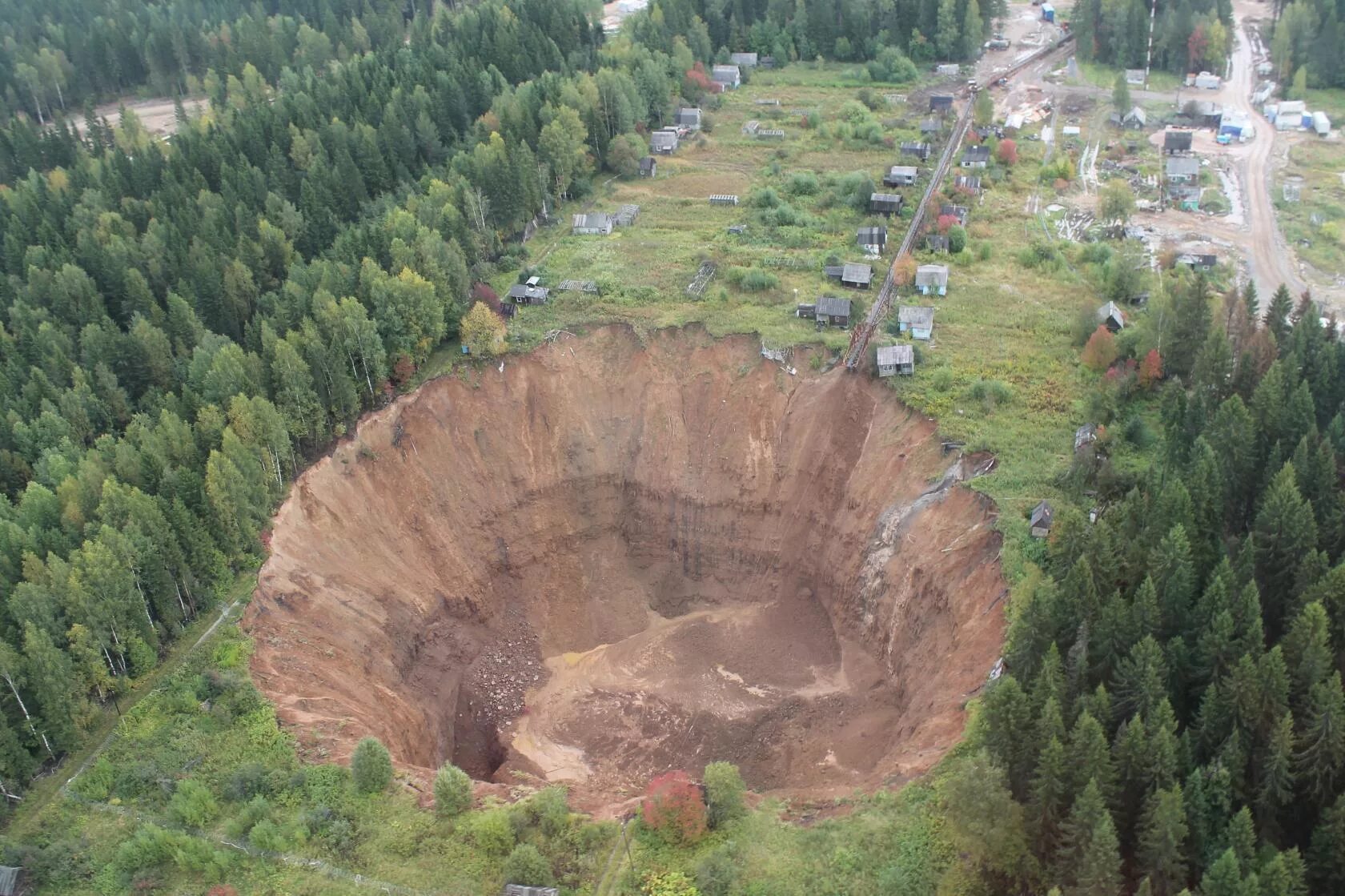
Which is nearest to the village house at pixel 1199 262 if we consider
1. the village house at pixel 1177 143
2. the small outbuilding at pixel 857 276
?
the village house at pixel 1177 143

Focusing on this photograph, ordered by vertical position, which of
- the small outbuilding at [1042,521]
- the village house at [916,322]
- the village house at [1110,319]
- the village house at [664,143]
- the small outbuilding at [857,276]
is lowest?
the small outbuilding at [1042,521]

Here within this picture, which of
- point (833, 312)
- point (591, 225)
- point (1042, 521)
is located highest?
point (591, 225)

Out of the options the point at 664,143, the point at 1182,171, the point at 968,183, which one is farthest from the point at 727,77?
the point at 1182,171

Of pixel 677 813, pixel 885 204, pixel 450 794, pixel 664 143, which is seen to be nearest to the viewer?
pixel 677 813

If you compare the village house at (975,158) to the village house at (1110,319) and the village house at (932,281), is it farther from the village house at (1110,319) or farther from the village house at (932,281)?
the village house at (1110,319)

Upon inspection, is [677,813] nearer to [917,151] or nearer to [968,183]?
[968,183]

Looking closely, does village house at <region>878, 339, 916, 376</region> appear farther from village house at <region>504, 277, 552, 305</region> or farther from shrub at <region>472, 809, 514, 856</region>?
shrub at <region>472, 809, 514, 856</region>
